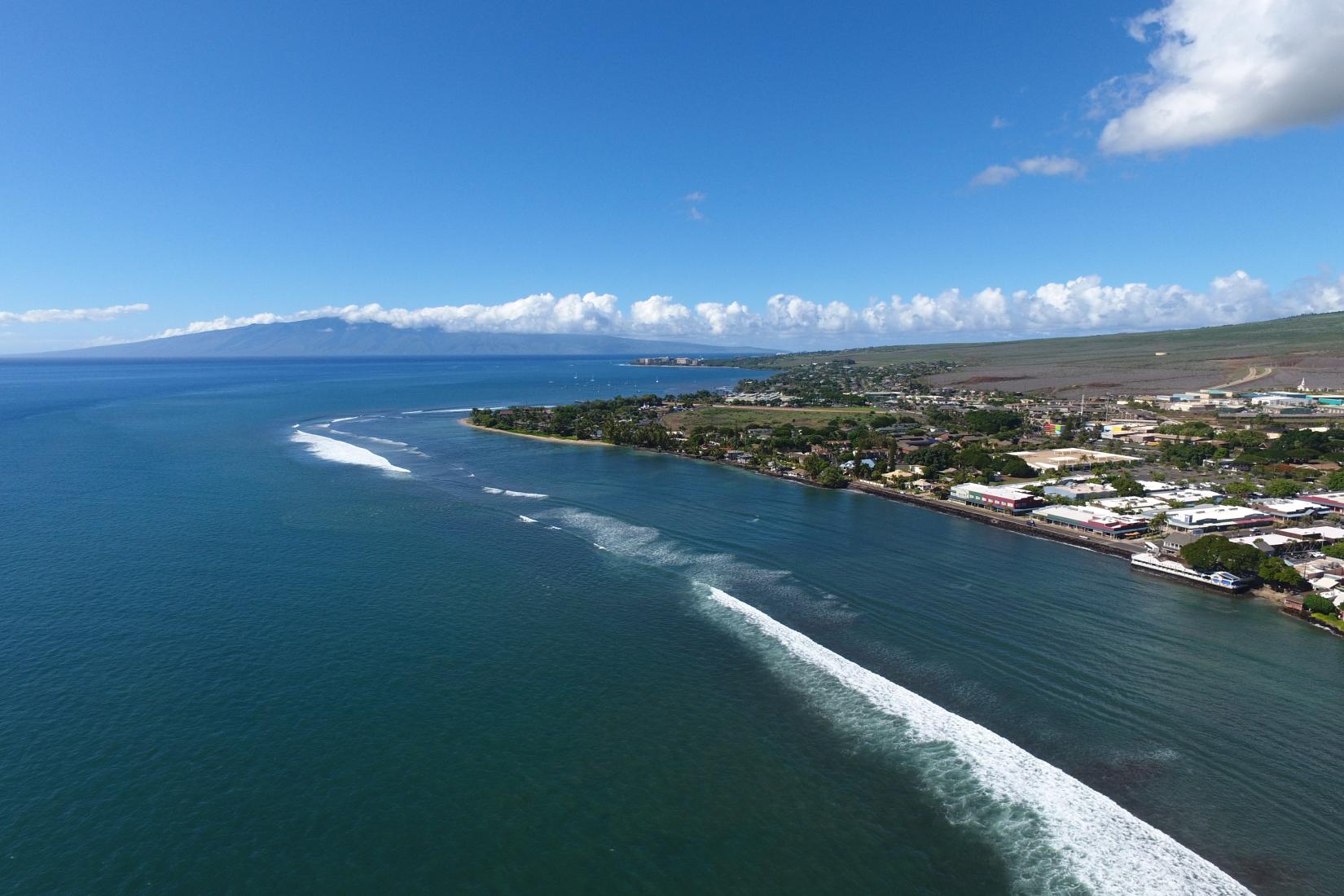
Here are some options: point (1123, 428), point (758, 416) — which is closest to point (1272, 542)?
point (1123, 428)

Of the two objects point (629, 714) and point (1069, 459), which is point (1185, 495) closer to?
point (1069, 459)

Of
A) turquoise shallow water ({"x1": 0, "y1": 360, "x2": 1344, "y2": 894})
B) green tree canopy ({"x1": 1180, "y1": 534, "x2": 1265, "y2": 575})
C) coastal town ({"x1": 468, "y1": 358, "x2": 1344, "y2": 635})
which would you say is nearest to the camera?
turquoise shallow water ({"x1": 0, "y1": 360, "x2": 1344, "y2": 894})

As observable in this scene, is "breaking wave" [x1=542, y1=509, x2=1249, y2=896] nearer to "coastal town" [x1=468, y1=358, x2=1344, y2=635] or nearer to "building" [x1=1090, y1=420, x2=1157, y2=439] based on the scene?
"coastal town" [x1=468, y1=358, x2=1344, y2=635]

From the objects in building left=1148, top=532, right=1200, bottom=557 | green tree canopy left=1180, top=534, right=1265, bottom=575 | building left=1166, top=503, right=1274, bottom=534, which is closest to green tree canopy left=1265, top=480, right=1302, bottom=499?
building left=1166, top=503, right=1274, bottom=534

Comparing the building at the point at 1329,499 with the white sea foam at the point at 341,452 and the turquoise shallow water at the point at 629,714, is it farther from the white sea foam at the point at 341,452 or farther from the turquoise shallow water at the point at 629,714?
the white sea foam at the point at 341,452

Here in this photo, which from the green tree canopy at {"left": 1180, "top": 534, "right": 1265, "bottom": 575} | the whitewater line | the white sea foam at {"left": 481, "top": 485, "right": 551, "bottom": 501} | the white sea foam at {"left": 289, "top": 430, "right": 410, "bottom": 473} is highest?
the white sea foam at {"left": 289, "top": 430, "right": 410, "bottom": 473}

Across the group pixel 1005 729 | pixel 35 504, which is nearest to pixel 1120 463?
pixel 1005 729

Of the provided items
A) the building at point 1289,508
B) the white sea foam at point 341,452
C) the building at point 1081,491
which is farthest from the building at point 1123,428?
the white sea foam at point 341,452
